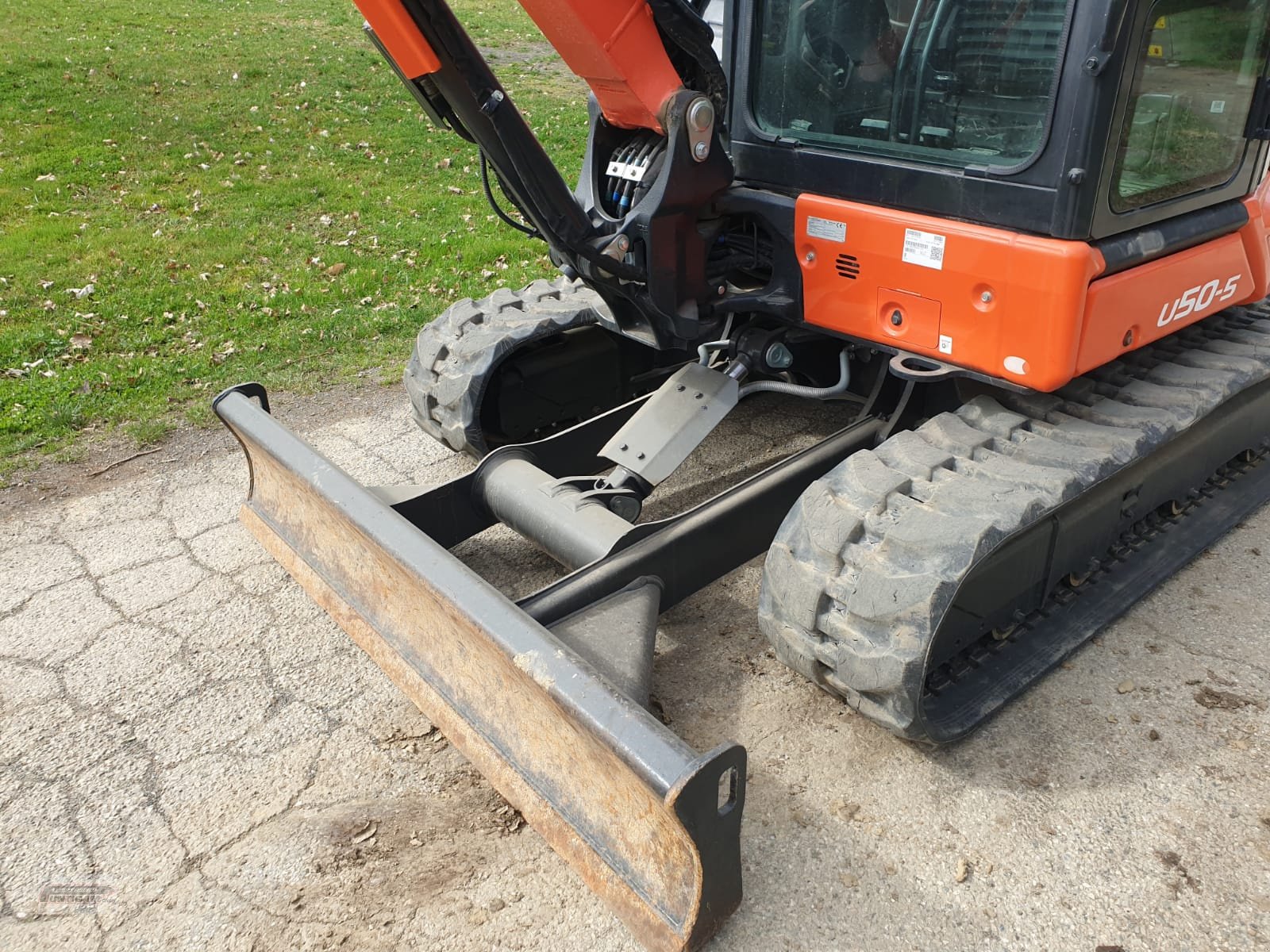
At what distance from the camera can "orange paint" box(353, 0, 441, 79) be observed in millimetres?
2512

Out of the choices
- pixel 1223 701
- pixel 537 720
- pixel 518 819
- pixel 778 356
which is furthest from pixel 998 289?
pixel 518 819

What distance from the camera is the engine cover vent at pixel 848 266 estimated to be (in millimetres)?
2974

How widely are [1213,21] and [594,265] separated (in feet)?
5.83

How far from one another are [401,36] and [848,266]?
1380 mm

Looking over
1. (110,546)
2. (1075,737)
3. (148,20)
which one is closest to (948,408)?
(1075,737)

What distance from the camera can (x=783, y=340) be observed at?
3.42 m

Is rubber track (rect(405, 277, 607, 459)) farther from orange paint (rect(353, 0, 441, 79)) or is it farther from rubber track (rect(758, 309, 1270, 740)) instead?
rubber track (rect(758, 309, 1270, 740))

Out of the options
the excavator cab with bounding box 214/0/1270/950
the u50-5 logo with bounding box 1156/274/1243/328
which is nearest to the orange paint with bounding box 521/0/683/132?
the excavator cab with bounding box 214/0/1270/950

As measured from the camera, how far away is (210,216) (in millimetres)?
7578

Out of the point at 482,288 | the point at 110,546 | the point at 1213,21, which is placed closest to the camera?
the point at 1213,21

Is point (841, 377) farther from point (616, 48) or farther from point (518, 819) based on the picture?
point (518, 819)

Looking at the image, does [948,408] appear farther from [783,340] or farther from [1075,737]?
[1075,737]

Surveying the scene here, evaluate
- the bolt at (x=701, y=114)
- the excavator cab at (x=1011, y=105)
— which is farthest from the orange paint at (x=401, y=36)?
the excavator cab at (x=1011, y=105)

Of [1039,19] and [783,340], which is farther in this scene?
[783,340]
